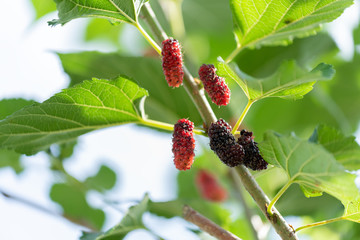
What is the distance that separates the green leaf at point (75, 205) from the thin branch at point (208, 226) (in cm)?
91

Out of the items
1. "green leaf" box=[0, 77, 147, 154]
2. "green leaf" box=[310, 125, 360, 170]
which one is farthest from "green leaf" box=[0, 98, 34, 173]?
"green leaf" box=[310, 125, 360, 170]

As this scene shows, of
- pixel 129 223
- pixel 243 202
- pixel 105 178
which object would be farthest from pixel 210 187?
pixel 129 223

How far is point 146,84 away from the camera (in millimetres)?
1708

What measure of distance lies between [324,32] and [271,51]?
25 cm

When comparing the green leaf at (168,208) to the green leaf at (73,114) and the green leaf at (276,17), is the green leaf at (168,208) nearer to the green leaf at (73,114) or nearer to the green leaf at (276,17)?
the green leaf at (73,114)

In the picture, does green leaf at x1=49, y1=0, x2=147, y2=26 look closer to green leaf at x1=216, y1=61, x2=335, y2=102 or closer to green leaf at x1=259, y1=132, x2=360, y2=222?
green leaf at x1=216, y1=61, x2=335, y2=102

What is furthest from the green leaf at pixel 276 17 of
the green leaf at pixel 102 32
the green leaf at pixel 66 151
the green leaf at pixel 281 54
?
the green leaf at pixel 102 32

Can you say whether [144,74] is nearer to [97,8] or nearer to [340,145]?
[97,8]

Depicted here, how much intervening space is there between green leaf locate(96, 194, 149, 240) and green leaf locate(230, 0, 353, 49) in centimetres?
51

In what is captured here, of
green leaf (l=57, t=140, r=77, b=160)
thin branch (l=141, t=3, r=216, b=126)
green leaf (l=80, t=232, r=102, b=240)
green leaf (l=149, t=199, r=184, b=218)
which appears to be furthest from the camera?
green leaf (l=57, t=140, r=77, b=160)

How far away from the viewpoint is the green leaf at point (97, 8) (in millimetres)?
1062

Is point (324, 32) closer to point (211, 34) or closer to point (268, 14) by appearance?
point (211, 34)

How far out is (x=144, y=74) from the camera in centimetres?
168

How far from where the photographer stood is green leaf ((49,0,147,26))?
106 centimetres
